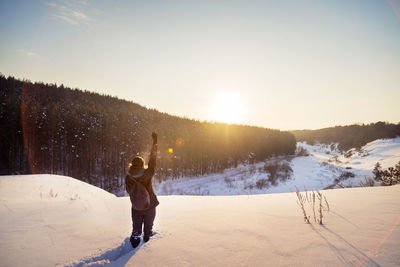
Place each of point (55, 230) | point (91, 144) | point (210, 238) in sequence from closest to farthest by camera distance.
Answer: point (210, 238)
point (55, 230)
point (91, 144)

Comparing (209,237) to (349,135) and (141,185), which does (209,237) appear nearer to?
(141,185)

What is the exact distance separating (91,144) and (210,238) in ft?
143

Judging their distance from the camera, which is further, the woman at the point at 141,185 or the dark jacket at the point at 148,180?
the dark jacket at the point at 148,180

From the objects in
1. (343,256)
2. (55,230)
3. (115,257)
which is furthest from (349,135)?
(55,230)

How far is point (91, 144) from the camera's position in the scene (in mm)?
39719

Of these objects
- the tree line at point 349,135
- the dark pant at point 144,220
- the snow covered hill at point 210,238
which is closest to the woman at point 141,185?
the dark pant at point 144,220

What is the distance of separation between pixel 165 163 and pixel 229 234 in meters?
47.4

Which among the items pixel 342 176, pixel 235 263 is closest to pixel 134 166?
pixel 235 263

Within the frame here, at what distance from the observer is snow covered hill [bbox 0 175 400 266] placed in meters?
2.40

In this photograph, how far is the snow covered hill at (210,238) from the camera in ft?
7.86

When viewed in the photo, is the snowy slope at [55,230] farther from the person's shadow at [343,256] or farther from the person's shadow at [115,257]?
the person's shadow at [343,256]

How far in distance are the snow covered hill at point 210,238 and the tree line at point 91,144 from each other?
3510 centimetres

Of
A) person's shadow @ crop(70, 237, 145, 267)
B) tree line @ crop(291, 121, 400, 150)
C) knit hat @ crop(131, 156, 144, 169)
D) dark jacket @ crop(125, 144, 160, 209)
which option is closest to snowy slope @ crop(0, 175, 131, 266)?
person's shadow @ crop(70, 237, 145, 267)

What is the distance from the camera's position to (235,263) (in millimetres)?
2352
